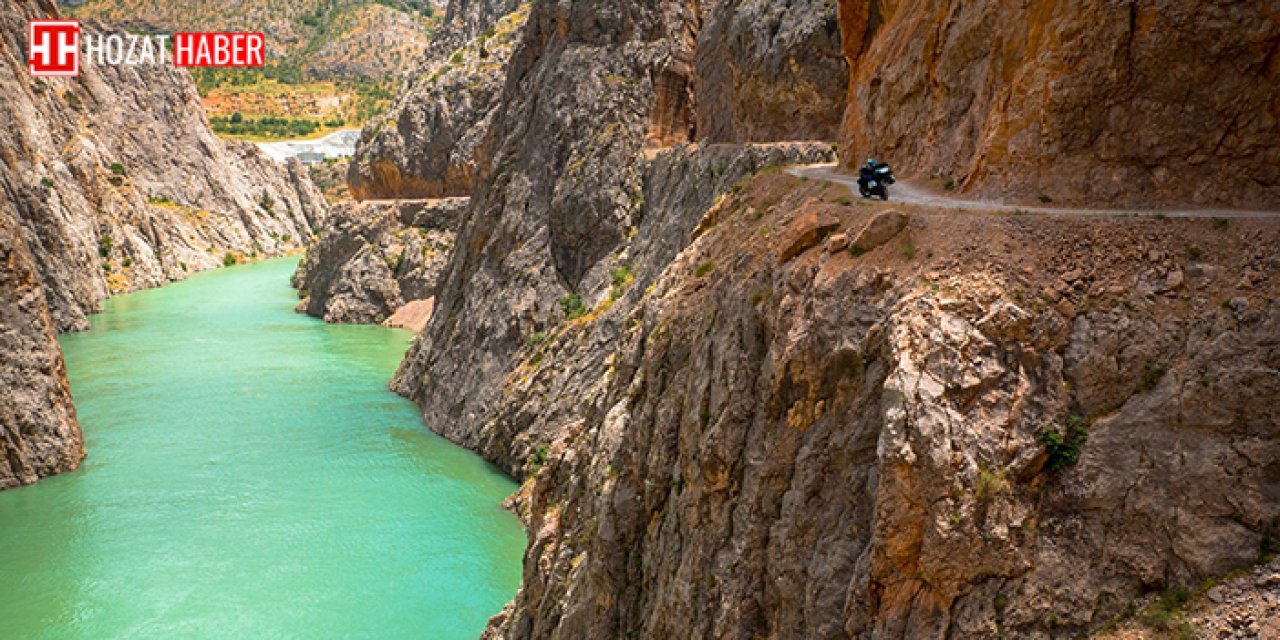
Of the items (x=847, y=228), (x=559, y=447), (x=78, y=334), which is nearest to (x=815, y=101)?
(x=559, y=447)

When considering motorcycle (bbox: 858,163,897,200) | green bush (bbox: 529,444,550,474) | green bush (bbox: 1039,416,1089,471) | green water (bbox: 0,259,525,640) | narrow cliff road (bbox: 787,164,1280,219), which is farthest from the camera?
green bush (bbox: 529,444,550,474)

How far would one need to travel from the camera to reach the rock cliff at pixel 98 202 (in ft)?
113

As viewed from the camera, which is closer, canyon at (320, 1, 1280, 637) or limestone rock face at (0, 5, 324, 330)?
canyon at (320, 1, 1280, 637)

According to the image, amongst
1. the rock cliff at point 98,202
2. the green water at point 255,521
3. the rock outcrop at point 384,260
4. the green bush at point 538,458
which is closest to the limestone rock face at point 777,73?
the green bush at point 538,458

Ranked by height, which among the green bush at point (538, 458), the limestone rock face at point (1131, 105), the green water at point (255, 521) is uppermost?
the limestone rock face at point (1131, 105)

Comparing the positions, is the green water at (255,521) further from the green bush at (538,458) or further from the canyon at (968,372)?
the canyon at (968,372)

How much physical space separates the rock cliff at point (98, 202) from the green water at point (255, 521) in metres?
4.36

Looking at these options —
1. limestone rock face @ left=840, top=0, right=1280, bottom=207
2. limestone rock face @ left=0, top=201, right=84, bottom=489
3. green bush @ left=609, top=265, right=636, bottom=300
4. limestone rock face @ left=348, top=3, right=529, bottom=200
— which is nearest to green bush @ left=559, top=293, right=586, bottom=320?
green bush @ left=609, top=265, right=636, bottom=300

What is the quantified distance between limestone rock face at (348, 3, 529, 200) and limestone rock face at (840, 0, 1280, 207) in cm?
5332

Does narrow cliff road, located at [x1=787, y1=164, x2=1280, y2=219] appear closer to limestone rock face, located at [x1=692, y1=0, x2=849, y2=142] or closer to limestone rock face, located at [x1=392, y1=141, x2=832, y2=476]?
limestone rock face, located at [x1=392, y1=141, x2=832, y2=476]

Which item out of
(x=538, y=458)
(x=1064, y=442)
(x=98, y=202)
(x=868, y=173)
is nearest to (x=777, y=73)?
(x=538, y=458)

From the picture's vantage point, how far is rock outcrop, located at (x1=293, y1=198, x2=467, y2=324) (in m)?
68.8

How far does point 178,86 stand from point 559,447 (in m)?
115

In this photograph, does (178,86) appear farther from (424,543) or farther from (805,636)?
(805,636)
